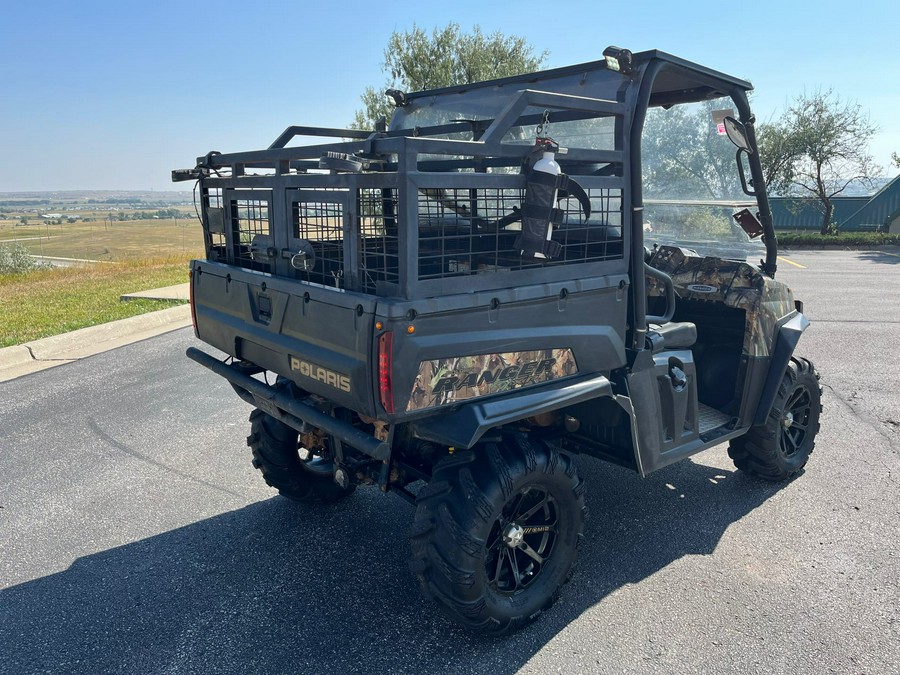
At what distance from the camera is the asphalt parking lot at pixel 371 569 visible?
9.41 feet

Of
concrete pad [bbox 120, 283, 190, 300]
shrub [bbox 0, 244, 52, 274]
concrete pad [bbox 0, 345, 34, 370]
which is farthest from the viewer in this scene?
shrub [bbox 0, 244, 52, 274]

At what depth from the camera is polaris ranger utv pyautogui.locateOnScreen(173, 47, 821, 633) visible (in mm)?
2645

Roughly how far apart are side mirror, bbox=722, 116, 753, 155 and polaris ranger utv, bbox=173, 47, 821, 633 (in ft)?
0.04

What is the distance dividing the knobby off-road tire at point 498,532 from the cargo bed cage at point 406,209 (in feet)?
2.60

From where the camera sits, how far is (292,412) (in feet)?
9.98

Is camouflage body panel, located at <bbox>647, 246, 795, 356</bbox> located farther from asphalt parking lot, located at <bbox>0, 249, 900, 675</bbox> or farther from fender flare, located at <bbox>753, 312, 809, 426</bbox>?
asphalt parking lot, located at <bbox>0, 249, 900, 675</bbox>

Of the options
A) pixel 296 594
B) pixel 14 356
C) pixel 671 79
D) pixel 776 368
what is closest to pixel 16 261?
pixel 14 356

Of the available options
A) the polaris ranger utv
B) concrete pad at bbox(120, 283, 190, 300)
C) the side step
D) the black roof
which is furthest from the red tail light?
concrete pad at bbox(120, 283, 190, 300)

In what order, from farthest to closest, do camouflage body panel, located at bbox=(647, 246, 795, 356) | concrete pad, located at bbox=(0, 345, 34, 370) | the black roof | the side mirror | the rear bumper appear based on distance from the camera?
concrete pad, located at bbox=(0, 345, 34, 370) → camouflage body panel, located at bbox=(647, 246, 795, 356) → the side mirror → the black roof → the rear bumper

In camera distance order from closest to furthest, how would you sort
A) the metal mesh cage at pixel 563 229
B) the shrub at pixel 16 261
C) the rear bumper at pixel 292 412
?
the rear bumper at pixel 292 412 → the metal mesh cage at pixel 563 229 → the shrub at pixel 16 261

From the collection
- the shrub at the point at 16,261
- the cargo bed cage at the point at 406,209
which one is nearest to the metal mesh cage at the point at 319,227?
the cargo bed cage at the point at 406,209

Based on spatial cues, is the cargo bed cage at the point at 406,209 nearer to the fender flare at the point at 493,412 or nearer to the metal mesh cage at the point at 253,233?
the metal mesh cage at the point at 253,233

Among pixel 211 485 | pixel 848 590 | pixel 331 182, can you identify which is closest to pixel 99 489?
pixel 211 485

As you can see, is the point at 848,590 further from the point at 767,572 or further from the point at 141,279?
the point at 141,279
